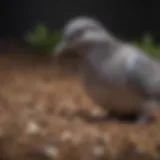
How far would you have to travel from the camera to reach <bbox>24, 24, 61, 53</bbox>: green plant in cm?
358

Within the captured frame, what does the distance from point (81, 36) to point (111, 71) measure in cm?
20

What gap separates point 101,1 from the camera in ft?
11.9

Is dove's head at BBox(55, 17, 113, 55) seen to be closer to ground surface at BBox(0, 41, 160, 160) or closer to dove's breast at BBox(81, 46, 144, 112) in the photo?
dove's breast at BBox(81, 46, 144, 112)

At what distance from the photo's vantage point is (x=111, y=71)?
86.4 inches

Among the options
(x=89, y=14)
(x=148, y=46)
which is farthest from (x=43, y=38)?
(x=148, y=46)

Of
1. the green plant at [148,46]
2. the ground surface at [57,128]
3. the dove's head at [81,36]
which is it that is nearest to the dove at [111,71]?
the dove's head at [81,36]

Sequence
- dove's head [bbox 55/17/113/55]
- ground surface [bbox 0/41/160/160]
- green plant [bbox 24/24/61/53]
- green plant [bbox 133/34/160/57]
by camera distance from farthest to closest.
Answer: green plant [bbox 24/24/61/53] < green plant [bbox 133/34/160/57] < dove's head [bbox 55/17/113/55] < ground surface [bbox 0/41/160/160]

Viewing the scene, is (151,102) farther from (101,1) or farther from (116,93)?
(101,1)

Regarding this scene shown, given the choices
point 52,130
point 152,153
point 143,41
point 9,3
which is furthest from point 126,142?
point 9,3

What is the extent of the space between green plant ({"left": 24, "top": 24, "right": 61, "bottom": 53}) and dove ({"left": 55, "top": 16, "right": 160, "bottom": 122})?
4.38 ft

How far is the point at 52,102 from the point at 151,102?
49 centimetres

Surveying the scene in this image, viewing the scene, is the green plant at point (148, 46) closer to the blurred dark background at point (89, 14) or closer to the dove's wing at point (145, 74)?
the blurred dark background at point (89, 14)

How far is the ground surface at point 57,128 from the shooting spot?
165 centimetres

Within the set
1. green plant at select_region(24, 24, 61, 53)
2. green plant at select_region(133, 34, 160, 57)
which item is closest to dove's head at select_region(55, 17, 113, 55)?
green plant at select_region(133, 34, 160, 57)
